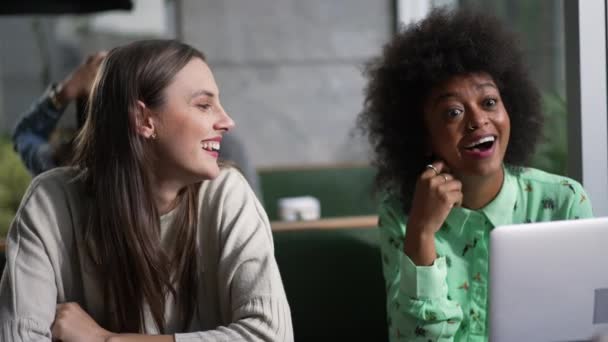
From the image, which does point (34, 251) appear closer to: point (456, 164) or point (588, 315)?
point (456, 164)

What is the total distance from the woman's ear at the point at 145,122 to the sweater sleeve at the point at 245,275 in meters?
0.20

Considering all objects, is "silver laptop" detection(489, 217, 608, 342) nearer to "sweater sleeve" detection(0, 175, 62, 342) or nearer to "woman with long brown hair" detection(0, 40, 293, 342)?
"woman with long brown hair" detection(0, 40, 293, 342)

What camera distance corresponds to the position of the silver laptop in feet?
4.11

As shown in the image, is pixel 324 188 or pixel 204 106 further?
pixel 324 188

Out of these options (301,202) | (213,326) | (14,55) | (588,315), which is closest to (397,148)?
(213,326)

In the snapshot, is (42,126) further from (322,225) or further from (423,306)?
(423,306)

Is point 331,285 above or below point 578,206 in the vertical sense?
below

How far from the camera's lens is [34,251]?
1.59 meters

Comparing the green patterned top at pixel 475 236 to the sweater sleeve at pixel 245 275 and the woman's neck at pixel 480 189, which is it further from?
the sweater sleeve at pixel 245 275

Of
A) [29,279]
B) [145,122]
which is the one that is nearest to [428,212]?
[145,122]

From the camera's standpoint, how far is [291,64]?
5.30 metres

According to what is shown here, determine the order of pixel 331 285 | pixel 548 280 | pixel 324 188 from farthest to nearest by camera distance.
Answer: pixel 324 188 → pixel 331 285 → pixel 548 280

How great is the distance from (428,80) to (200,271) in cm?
68

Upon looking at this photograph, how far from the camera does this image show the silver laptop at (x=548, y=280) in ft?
4.11
